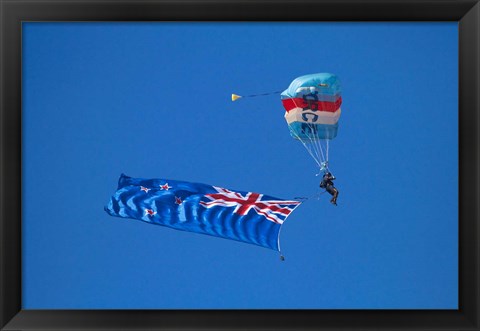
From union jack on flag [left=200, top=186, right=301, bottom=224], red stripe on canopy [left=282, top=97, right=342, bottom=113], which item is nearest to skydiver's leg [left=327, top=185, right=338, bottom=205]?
union jack on flag [left=200, top=186, right=301, bottom=224]

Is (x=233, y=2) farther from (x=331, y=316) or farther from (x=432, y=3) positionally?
(x=331, y=316)

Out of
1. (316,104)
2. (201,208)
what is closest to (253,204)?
(201,208)

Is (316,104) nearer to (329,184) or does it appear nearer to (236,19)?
(329,184)

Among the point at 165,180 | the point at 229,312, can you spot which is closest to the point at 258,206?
the point at 165,180

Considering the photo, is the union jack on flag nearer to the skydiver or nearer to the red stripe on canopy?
the skydiver

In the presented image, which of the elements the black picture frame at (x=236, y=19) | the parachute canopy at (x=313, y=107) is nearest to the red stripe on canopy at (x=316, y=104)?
the parachute canopy at (x=313, y=107)

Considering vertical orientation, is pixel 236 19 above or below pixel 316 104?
above
